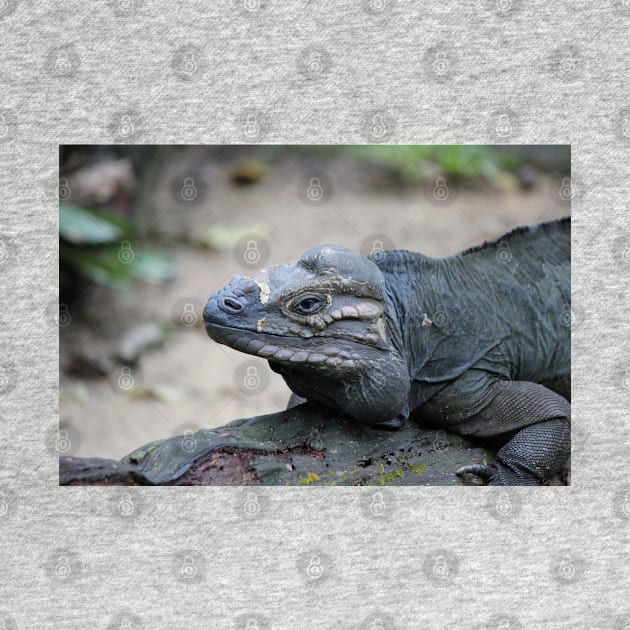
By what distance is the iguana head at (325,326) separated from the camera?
12.0 ft

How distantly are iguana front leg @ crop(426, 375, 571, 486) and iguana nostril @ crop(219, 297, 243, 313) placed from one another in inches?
43.5

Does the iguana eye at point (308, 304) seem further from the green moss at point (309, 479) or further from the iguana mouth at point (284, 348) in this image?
the green moss at point (309, 479)

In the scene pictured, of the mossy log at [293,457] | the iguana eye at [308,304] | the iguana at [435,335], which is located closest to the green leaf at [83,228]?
the mossy log at [293,457]

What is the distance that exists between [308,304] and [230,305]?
346 millimetres

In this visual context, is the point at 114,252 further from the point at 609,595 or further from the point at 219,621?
the point at 609,595

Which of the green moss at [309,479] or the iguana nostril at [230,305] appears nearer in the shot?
the iguana nostril at [230,305]

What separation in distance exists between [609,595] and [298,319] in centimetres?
207

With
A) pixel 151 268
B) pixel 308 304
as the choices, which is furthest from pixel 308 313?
pixel 151 268

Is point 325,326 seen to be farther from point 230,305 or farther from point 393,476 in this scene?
point 393,476

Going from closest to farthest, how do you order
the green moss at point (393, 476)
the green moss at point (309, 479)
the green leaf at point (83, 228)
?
1. the green moss at point (309, 479)
2. the green moss at point (393, 476)
3. the green leaf at point (83, 228)

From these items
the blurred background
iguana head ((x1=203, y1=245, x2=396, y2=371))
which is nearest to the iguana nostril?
iguana head ((x1=203, y1=245, x2=396, y2=371))

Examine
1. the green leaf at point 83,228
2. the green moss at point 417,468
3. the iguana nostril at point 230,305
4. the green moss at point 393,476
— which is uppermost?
the green leaf at point 83,228

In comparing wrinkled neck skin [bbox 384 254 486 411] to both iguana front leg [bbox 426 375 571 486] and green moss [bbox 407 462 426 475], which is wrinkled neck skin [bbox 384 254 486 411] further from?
green moss [bbox 407 462 426 475]

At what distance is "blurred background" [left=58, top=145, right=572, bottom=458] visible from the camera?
7.66 metres
